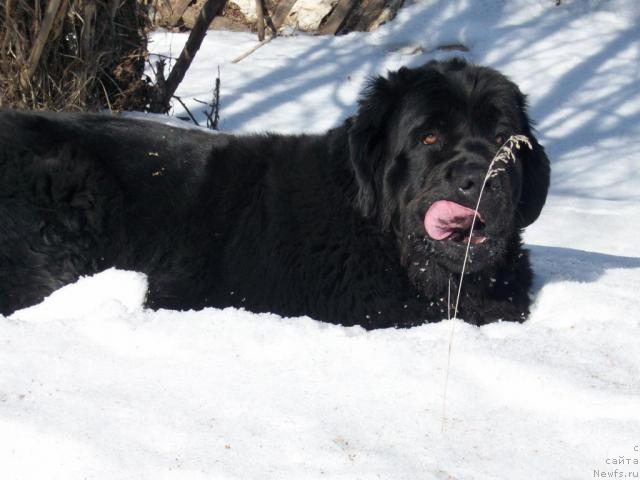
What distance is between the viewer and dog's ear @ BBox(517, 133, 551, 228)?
14.0 ft

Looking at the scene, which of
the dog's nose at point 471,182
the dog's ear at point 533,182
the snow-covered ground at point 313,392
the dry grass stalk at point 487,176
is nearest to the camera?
the snow-covered ground at point 313,392

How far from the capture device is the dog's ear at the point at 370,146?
413 cm

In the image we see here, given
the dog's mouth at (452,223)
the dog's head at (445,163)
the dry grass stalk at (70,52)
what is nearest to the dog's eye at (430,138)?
the dog's head at (445,163)

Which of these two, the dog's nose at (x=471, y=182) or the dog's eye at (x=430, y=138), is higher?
the dog's eye at (x=430, y=138)

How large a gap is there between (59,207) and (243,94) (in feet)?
24.8

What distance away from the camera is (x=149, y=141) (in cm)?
445

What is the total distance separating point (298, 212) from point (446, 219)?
0.79m

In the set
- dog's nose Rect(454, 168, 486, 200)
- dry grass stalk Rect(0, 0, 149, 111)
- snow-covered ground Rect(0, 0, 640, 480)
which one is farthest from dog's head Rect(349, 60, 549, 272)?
dry grass stalk Rect(0, 0, 149, 111)

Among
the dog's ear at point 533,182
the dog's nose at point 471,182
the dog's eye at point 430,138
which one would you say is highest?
the dog's eye at point 430,138

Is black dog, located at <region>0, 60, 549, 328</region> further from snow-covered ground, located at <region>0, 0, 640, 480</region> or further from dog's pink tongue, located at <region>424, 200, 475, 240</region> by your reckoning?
snow-covered ground, located at <region>0, 0, 640, 480</region>

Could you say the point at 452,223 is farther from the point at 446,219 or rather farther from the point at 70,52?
the point at 70,52

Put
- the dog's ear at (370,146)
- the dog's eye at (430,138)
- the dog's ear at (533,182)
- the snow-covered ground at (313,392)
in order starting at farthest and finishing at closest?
the dog's ear at (533,182) → the dog's ear at (370,146) → the dog's eye at (430,138) → the snow-covered ground at (313,392)

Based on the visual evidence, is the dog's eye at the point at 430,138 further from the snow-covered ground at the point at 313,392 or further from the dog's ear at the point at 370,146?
the snow-covered ground at the point at 313,392

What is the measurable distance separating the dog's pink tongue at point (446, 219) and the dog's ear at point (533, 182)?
1.93 feet
